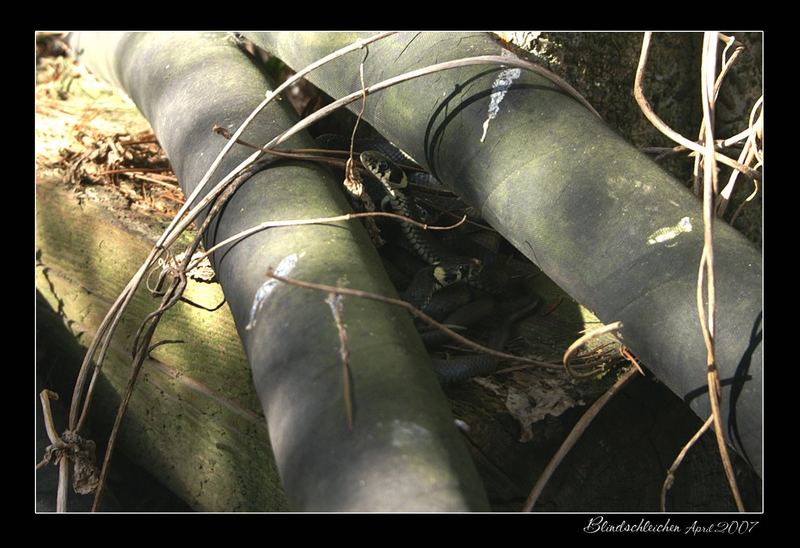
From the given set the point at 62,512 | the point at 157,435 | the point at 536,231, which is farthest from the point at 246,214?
the point at 157,435

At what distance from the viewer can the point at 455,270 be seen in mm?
2512

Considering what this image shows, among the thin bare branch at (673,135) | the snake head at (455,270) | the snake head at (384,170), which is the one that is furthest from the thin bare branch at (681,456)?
the snake head at (384,170)

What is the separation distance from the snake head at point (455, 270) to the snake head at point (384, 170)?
13.8 inches

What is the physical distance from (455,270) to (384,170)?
465 mm

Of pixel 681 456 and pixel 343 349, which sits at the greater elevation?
pixel 343 349

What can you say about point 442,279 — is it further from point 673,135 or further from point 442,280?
point 673,135

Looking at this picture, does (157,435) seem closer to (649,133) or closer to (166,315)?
(166,315)

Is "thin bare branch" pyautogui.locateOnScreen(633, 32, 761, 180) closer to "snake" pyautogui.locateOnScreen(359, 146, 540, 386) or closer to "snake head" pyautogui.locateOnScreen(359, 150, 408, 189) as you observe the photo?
"snake" pyautogui.locateOnScreen(359, 146, 540, 386)

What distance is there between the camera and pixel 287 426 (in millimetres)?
1380

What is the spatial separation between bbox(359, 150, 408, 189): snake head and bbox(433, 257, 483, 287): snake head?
35 centimetres

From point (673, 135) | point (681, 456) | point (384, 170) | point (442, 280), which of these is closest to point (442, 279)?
point (442, 280)

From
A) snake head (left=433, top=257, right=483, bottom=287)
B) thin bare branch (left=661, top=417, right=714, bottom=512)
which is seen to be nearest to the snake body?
snake head (left=433, top=257, right=483, bottom=287)

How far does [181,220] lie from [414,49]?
0.76 m

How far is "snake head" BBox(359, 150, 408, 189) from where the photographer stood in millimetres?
2668
